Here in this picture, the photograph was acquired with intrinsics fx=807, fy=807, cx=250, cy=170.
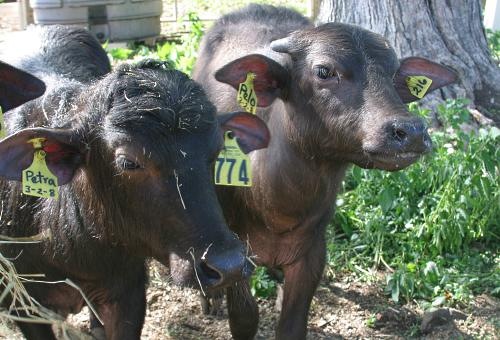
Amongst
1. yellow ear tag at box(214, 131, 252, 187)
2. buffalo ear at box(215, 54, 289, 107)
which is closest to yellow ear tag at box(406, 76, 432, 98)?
buffalo ear at box(215, 54, 289, 107)

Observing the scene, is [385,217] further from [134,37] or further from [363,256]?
[134,37]

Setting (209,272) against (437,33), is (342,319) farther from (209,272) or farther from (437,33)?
(437,33)

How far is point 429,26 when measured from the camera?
736 cm

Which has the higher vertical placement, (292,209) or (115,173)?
(115,173)

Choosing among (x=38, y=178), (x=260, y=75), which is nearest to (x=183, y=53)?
(x=260, y=75)

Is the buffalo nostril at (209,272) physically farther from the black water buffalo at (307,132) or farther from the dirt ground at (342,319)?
the dirt ground at (342,319)

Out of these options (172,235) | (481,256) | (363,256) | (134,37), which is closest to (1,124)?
(172,235)

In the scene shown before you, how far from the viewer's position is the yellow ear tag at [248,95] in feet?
15.3

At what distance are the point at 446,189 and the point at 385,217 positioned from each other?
22.0 inches

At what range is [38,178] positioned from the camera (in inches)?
148

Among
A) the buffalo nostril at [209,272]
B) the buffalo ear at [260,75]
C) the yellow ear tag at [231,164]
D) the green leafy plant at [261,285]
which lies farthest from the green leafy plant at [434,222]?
the buffalo nostril at [209,272]

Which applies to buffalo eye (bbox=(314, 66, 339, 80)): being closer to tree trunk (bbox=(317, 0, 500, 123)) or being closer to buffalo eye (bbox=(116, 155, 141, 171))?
buffalo eye (bbox=(116, 155, 141, 171))

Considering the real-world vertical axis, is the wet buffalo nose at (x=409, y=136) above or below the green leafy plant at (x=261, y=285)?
above

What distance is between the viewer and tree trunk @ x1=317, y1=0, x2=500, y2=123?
287 inches
